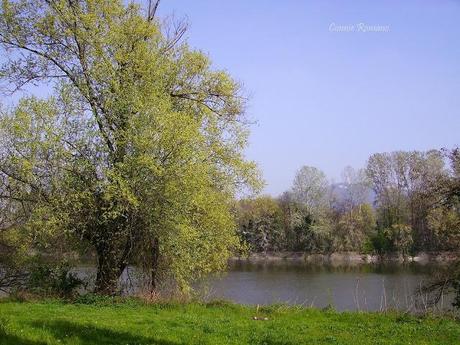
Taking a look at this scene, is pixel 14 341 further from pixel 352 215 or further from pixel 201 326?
pixel 352 215

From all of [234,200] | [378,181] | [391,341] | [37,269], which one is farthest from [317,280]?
[378,181]

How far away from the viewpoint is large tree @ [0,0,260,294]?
16797 millimetres

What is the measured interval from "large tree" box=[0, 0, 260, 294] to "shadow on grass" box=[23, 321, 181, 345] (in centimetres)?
581

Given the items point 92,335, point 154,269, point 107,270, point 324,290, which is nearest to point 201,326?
point 92,335

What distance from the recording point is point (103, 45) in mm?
18859

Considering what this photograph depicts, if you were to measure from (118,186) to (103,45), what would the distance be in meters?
5.83

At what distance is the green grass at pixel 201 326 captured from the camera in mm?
10062

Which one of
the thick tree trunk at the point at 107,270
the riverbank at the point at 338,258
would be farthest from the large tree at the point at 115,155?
the riverbank at the point at 338,258

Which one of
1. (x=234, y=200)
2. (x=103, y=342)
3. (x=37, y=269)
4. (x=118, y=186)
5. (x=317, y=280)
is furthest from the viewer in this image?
(x=317, y=280)

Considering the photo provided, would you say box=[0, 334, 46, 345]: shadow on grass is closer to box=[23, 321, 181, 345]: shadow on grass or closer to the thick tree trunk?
box=[23, 321, 181, 345]: shadow on grass

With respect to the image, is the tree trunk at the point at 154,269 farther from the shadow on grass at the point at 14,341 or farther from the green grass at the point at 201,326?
the shadow on grass at the point at 14,341

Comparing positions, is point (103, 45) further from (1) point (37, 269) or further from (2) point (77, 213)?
(1) point (37, 269)

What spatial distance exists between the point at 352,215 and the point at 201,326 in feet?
261

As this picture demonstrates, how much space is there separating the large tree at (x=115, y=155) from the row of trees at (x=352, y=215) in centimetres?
6146
